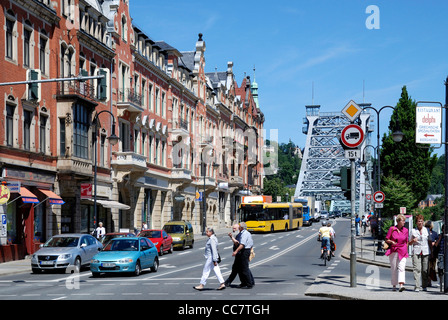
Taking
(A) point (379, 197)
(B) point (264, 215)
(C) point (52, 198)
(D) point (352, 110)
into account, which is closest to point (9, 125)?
(C) point (52, 198)

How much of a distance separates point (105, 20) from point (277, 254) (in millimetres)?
20467

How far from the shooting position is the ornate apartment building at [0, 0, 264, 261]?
35.4 m

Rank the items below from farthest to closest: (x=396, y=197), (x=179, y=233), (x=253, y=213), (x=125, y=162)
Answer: (x=253, y=213) → (x=125, y=162) → (x=396, y=197) → (x=179, y=233)

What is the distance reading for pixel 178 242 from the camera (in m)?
42.2

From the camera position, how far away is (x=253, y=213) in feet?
210

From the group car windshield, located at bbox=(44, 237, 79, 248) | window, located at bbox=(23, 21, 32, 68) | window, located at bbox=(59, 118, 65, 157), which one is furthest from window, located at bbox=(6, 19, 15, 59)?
car windshield, located at bbox=(44, 237, 79, 248)

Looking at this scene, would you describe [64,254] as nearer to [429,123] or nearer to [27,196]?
[27,196]

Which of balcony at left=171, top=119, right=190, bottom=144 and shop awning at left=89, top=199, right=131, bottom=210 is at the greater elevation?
balcony at left=171, top=119, right=190, bottom=144

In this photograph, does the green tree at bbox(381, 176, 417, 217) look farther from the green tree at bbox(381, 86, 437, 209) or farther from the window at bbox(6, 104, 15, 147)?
the window at bbox(6, 104, 15, 147)

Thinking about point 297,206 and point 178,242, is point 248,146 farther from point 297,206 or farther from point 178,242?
point 178,242

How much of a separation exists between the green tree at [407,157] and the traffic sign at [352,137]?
145ft

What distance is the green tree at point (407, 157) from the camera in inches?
2442

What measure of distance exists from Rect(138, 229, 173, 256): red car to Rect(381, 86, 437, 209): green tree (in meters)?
29.4

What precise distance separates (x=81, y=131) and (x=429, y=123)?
27.6 metres
